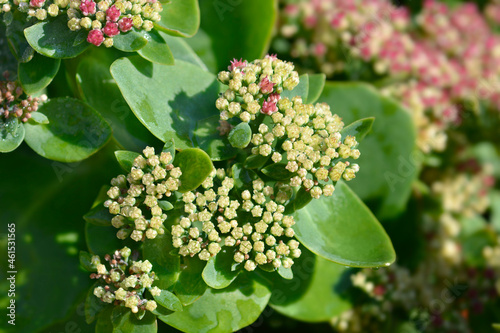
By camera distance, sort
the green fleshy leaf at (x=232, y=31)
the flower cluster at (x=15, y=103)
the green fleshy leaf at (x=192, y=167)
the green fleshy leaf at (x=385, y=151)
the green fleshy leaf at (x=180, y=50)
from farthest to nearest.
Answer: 1. the green fleshy leaf at (x=385, y=151)
2. the green fleshy leaf at (x=232, y=31)
3. the green fleshy leaf at (x=180, y=50)
4. the flower cluster at (x=15, y=103)
5. the green fleshy leaf at (x=192, y=167)

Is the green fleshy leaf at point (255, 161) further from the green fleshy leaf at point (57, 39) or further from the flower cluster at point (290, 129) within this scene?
the green fleshy leaf at point (57, 39)

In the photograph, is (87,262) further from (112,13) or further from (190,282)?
(112,13)

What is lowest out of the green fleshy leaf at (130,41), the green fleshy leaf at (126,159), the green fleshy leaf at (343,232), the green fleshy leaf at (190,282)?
the green fleshy leaf at (190,282)

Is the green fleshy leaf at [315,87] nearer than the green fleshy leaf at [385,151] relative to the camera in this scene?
Yes

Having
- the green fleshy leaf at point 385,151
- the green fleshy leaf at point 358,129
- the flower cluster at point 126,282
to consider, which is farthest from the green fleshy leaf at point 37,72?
the green fleshy leaf at point 385,151

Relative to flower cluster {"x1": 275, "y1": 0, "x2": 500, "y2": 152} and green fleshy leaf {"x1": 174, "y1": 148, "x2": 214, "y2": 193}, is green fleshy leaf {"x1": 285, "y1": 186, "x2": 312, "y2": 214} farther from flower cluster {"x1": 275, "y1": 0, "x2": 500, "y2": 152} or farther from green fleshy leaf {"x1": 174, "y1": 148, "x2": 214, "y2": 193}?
flower cluster {"x1": 275, "y1": 0, "x2": 500, "y2": 152}

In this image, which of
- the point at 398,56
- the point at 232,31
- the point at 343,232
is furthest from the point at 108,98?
the point at 398,56
